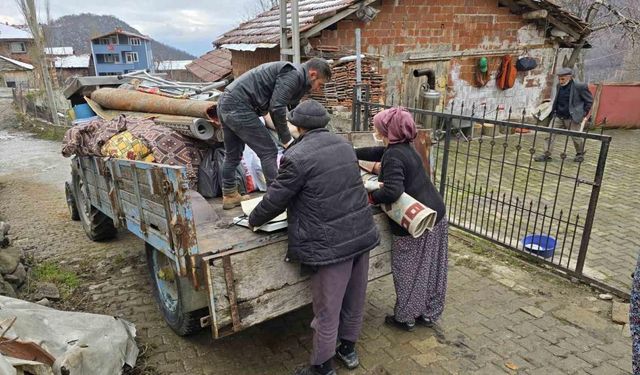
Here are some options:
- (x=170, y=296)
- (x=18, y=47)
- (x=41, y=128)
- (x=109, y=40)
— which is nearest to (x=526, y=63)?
(x=170, y=296)

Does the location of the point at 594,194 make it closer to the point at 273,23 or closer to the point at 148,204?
the point at 148,204

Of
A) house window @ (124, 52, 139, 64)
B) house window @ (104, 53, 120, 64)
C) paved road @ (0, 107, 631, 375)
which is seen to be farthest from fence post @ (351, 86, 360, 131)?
house window @ (124, 52, 139, 64)

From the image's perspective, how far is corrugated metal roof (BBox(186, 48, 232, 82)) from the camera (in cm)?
1293

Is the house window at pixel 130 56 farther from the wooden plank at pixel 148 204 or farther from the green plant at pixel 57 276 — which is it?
the wooden plank at pixel 148 204

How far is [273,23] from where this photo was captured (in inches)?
428

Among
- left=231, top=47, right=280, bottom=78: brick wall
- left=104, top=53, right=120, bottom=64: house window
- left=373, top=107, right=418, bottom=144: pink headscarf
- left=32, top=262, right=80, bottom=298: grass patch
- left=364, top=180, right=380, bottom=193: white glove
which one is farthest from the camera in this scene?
left=104, top=53, right=120, bottom=64: house window

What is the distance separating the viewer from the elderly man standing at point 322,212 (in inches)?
99.2

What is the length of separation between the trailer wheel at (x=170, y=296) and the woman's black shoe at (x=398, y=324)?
148 centimetres

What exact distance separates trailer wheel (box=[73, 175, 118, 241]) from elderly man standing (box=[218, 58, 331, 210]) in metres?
2.45

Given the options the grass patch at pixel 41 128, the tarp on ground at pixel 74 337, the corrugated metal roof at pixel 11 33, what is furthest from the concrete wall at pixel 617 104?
the corrugated metal roof at pixel 11 33

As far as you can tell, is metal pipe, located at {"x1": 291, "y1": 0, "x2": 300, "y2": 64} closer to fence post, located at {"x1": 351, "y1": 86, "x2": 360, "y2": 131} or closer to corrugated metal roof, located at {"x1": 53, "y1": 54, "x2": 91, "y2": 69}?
fence post, located at {"x1": 351, "y1": 86, "x2": 360, "y2": 131}

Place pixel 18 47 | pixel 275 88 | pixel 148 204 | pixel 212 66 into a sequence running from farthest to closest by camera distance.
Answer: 1. pixel 18 47
2. pixel 212 66
3. pixel 275 88
4. pixel 148 204

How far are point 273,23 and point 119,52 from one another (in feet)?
169

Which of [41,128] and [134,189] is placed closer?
[134,189]
